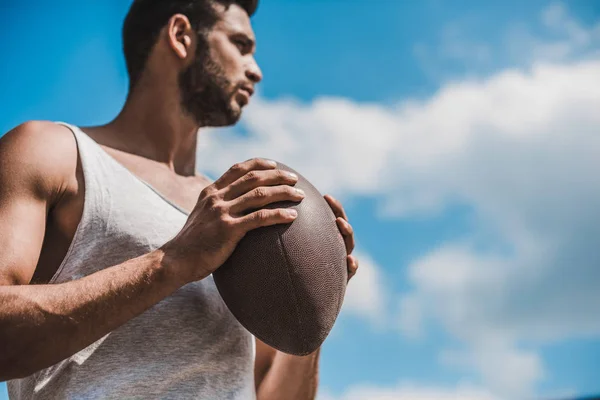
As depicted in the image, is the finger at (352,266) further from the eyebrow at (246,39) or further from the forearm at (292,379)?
the eyebrow at (246,39)

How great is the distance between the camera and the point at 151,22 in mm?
3277

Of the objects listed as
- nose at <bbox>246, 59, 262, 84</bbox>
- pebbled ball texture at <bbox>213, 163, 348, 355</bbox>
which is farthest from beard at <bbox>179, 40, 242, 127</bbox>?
pebbled ball texture at <bbox>213, 163, 348, 355</bbox>

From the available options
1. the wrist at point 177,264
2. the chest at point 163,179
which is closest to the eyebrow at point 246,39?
the chest at point 163,179

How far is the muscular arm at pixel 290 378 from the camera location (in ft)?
10.1

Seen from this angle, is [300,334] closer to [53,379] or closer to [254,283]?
[254,283]

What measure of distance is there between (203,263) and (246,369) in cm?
76

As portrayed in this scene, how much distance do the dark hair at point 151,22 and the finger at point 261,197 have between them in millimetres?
1239

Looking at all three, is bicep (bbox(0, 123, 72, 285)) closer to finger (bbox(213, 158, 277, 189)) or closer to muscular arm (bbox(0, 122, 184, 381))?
muscular arm (bbox(0, 122, 184, 381))

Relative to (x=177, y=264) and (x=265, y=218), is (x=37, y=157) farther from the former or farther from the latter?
(x=265, y=218)

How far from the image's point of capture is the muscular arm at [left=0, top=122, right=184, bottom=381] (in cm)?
197

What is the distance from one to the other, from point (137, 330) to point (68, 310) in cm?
50

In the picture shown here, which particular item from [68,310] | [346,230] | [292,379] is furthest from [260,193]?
[292,379]

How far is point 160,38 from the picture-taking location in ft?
10.5

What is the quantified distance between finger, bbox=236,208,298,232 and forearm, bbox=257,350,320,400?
104 cm
